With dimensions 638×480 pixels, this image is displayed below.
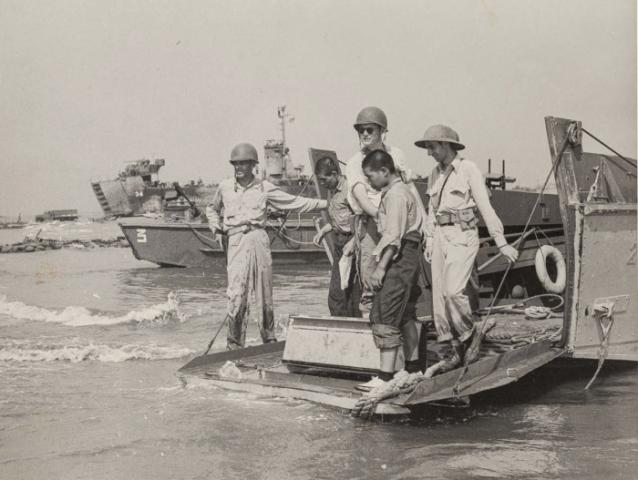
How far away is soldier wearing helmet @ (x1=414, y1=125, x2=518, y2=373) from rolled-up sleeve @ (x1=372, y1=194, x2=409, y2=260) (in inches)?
20.0

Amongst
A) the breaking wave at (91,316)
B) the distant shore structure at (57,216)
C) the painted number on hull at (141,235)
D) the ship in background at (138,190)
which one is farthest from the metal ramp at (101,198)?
the breaking wave at (91,316)

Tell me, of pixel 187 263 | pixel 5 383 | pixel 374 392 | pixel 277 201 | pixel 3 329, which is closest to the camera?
pixel 374 392

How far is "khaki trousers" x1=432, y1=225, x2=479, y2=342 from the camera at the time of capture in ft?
16.3

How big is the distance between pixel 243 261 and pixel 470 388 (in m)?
2.69

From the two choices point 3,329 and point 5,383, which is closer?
point 5,383

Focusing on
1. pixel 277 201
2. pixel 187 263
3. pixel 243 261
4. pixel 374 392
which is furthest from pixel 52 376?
pixel 187 263

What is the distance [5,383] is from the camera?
632 centimetres

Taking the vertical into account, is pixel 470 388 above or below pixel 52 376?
above

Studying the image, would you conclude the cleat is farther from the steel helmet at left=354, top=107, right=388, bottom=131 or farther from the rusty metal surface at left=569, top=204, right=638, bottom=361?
the steel helmet at left=354, top=107, right=388, bottom=131

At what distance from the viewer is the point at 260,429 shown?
15.1 ft

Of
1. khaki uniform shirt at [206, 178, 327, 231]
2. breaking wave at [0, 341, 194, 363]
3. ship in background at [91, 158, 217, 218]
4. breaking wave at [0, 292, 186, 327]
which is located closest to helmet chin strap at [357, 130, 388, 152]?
khaki uniform shirt at [206, 178, 327, 231]

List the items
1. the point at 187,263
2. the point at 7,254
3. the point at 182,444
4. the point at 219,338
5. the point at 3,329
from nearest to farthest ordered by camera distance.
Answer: the point at 182,444 < the point at 219,338 < the point at 3,329 < the point at 187,263 < the point at 7,254

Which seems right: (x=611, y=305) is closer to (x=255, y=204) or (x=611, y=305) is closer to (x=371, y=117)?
(x=371, y=117)

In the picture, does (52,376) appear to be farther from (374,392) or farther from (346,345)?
(374,392)
